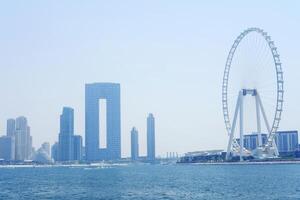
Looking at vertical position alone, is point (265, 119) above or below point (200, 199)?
above

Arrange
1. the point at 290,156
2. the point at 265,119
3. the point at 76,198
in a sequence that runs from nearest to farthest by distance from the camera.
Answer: the point at 76,198 < the point at 265,119 < the point at 290,156

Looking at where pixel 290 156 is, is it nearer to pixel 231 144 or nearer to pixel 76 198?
pixel 231 144

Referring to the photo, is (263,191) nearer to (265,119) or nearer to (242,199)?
(242,199)

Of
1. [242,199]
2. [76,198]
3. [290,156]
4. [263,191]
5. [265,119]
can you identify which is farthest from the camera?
[290,156]

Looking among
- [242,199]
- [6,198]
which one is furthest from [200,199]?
[6,198]

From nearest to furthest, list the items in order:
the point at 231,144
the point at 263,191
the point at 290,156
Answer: the point at 263,191, the point at 231,144, the point at 290,156

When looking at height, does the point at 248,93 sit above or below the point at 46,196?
above

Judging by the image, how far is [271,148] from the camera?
559 ft

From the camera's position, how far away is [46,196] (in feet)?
195

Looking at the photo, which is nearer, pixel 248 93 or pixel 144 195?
pixel 144 195

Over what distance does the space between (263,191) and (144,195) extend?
48.1 feet

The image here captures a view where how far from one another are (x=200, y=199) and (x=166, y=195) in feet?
18.7

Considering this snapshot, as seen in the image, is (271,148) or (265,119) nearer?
(265,119)

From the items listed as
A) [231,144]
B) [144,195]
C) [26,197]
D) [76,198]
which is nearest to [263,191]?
[144,195]
